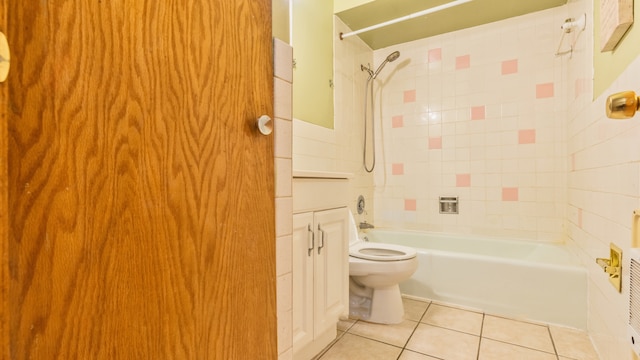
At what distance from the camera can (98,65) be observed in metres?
0.46

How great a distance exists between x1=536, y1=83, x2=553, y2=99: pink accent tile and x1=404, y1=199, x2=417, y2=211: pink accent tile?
125 centimetres

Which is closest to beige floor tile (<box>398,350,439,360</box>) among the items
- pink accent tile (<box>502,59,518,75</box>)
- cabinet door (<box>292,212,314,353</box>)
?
cabinet door (<box>292,212,314,353</box>)

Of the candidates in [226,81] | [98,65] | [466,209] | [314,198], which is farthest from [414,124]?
[98,65]

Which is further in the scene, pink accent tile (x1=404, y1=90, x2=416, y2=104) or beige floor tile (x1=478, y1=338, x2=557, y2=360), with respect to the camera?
pink accent tile (x1=404, y1=90, x2=416, y2=104)

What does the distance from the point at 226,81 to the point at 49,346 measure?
1.72 feet

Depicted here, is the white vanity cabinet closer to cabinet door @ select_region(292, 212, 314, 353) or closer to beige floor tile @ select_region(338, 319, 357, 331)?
cabinet door @ select_region(292, 212, 314, 353)

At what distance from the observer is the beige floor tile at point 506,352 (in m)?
1.39

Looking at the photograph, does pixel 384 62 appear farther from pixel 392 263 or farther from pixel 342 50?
pixel 392 263

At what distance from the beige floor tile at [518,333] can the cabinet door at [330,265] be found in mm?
836

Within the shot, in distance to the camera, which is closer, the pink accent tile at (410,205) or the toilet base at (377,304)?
the toilet base at (377,304)

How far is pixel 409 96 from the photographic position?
9.12 ft

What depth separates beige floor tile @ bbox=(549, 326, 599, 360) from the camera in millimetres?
1402

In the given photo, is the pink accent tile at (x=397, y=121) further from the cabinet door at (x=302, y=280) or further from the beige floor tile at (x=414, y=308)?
the cabinet door at (x=302, y=280)

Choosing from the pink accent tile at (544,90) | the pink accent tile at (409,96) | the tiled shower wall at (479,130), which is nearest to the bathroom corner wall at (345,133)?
the tiled shower wall at (479,130)
